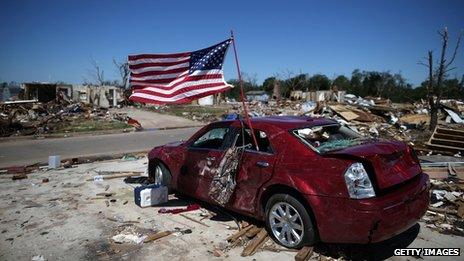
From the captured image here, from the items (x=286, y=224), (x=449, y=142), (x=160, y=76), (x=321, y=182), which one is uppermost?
(x=160, y=76)

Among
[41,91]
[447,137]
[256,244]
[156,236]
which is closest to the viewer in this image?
Result: [256,244]

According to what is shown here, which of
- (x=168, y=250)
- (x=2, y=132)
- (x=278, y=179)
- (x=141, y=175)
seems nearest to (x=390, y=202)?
(x=278, y=179)

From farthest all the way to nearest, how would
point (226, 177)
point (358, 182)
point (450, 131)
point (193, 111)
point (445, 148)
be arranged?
point (193, 111)
point (450, 131)
point (445, 148)
point (226, 177)
point (358, 182)

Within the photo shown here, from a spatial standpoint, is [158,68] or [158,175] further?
[158,175]

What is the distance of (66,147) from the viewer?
1469cm

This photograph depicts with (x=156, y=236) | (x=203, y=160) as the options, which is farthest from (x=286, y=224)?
(x=203, y=160)

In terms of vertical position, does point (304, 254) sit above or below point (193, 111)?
below

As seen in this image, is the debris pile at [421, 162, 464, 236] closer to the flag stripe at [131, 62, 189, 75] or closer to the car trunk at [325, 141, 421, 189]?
the car trunk at [325, 141, 421, 189]

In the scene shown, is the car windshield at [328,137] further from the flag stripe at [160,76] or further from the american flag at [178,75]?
the flag stripe at [160,76]

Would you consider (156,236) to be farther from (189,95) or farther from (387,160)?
(387,160)

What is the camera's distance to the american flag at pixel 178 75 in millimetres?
5957

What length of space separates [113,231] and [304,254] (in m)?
2.70

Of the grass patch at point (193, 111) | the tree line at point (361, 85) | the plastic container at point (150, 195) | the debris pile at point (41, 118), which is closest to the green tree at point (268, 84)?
the tree line at point (361, 85)

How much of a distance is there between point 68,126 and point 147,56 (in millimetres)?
17350
